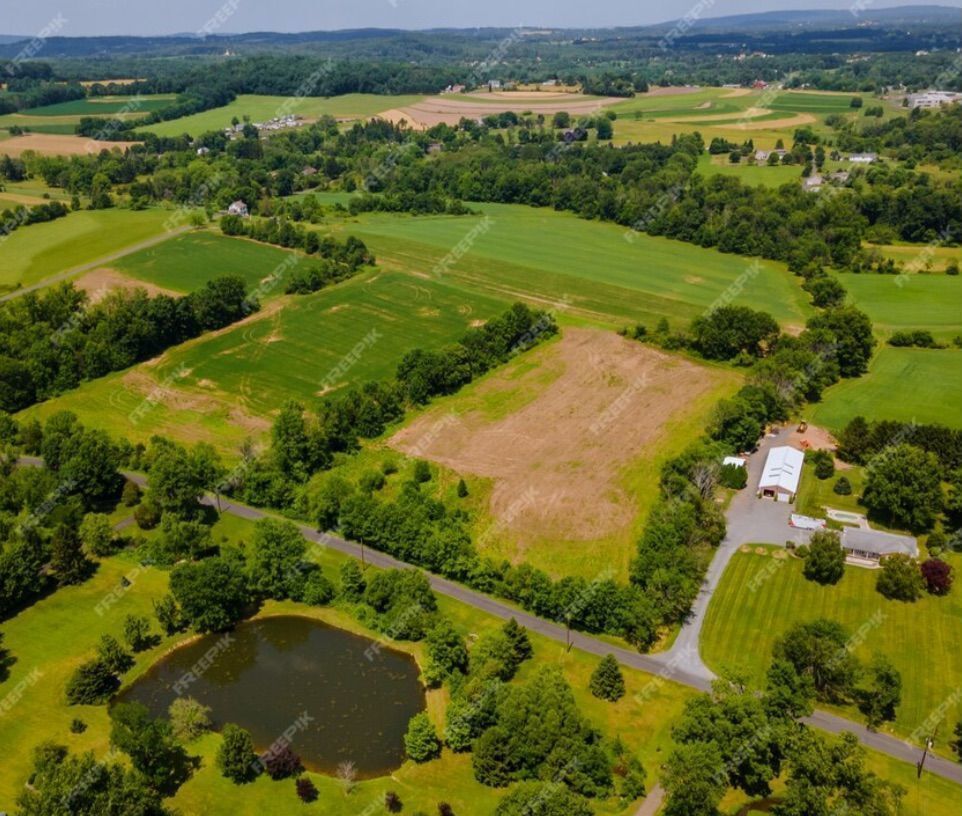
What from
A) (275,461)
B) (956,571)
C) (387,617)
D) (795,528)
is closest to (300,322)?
(275,461)

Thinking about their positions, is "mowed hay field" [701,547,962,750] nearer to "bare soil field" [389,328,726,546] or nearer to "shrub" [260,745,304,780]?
"bare soil field" [389,328,726,546]

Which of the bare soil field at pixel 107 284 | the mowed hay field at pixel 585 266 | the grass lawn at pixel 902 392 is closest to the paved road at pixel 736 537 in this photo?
the grass lawn at pixel 902 392

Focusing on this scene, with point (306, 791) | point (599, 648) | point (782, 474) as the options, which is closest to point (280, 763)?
point (306, 791)

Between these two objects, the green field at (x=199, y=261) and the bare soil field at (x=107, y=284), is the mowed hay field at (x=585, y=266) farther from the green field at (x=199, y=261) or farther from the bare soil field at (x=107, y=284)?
the bare soil field at (x=107, y=284)

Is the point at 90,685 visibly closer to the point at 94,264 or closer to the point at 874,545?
the point at 874,545

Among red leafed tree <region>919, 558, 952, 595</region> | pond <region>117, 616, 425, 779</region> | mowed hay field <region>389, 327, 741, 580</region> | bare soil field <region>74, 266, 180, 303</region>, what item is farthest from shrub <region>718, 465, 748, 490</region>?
bare soil field <region>74, 266, 180, 303</region>
